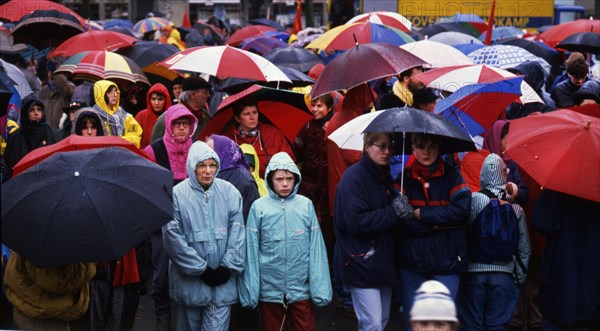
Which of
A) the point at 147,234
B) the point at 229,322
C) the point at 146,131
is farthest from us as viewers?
the point at 146,131

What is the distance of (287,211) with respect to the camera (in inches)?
257

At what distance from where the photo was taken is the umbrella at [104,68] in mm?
10586

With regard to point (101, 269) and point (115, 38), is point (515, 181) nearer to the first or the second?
point (101, 269)

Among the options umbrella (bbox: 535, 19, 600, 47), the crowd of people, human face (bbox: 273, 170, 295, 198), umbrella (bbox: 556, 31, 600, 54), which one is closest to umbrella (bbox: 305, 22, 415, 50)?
umbrella (bbox: 556, 31, 600, 54)

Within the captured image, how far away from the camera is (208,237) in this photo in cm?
638

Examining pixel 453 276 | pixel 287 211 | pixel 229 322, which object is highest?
pixel 287 211

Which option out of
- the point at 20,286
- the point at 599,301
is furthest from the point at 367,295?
the point at 20,286

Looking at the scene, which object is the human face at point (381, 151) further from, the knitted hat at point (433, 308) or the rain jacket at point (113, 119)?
the rain jacket at point (113, 119)

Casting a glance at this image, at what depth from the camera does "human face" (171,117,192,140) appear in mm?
7555

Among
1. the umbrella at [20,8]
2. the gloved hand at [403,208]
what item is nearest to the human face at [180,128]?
the gloved hand at [403,208]

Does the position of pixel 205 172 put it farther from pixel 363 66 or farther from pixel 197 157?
pixel 363 66

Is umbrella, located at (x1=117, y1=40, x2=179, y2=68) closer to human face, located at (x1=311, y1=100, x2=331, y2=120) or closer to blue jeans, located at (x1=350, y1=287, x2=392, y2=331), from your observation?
human face, located at (x1=311, y1=100, x2=331, y2=120)

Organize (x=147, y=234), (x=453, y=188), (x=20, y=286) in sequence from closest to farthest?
(x=147, y=234), (x=20, y=286), (x=453, y=188)

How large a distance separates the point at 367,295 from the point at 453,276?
623 mm
